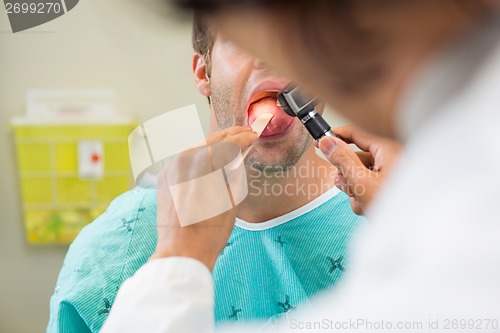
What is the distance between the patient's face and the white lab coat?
77cm

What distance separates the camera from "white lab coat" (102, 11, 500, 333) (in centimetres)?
35

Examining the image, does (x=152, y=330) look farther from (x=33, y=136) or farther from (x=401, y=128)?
(x=33, y=136)

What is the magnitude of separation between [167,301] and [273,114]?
0.63m

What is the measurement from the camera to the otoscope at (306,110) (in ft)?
3.38

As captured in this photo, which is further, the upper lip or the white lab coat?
the upper lip

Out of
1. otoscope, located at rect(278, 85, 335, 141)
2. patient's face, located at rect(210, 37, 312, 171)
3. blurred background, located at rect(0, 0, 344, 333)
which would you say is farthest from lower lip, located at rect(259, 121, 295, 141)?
blurred background, located at rect(0, 0, 344, 333)

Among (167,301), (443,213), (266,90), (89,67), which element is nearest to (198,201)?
(167,301)

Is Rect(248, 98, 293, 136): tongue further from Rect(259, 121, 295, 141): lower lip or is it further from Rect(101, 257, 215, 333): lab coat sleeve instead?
Rect(101, 257, 215, 333): lab coat sleeve

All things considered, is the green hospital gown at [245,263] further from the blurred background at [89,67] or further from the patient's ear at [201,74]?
the blurred background at [89,67]

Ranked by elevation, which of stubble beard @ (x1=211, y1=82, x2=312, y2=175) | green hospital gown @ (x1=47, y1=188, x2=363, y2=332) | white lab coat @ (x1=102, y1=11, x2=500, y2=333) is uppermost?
white lab coat @ (x1=102, y1=11, x2=500, y2=333)

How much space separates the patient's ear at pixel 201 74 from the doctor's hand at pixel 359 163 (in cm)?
39

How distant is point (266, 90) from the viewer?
45.4 inches

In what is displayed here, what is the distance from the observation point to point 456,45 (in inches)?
13.7

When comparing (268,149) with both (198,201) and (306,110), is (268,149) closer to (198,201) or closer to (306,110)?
(306,110)
